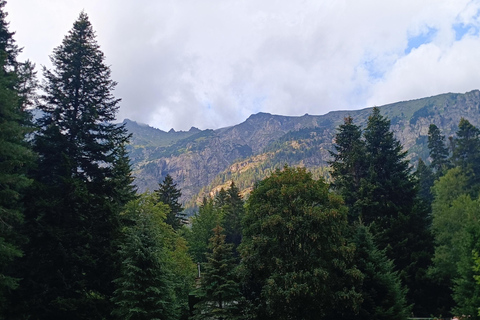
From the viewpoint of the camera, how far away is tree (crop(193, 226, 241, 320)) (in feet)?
80.2

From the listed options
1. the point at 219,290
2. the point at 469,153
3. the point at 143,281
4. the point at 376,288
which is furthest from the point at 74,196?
the point at 469,153

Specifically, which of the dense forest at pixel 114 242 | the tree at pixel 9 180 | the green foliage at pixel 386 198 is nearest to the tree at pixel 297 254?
the dense forest at pixel 114 242

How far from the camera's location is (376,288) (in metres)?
24.6

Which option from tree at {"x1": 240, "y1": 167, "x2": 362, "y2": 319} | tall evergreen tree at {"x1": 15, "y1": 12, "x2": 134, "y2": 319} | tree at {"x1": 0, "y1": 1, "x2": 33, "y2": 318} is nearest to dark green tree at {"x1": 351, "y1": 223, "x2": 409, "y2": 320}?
tree at {"x1": 240, "y1": 167, "x2": 362, "y2": 319}

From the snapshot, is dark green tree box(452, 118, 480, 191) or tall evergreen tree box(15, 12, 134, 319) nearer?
tall evergreen tree box(15, 12, 134, 319)

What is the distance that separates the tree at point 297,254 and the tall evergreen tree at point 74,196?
9.94 meters

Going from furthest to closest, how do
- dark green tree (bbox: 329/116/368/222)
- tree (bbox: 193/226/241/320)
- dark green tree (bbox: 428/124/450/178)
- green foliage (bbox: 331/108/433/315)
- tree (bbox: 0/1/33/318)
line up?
dark green tree (bbox: 428/124/450/178)
dark green tree (bbox: 329/116/368/222)
green foliage (bbox: 331/108/433/315)
tree (bbox: 193/226/241/320)
tree (bbox: 0/1/33/318)

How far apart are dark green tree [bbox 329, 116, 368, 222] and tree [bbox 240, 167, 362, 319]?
12641 mm

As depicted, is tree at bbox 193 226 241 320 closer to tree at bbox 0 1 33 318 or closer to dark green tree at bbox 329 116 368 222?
tree at bbox 0 1 33 318

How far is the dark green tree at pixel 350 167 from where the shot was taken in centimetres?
3869

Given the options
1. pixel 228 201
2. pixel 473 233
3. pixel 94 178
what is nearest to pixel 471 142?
pixel 473 233

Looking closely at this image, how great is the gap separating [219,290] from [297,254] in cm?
602

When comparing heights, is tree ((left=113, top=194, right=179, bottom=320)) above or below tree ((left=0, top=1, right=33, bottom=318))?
below

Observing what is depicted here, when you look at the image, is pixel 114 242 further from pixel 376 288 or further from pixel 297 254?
pixel 376 288
